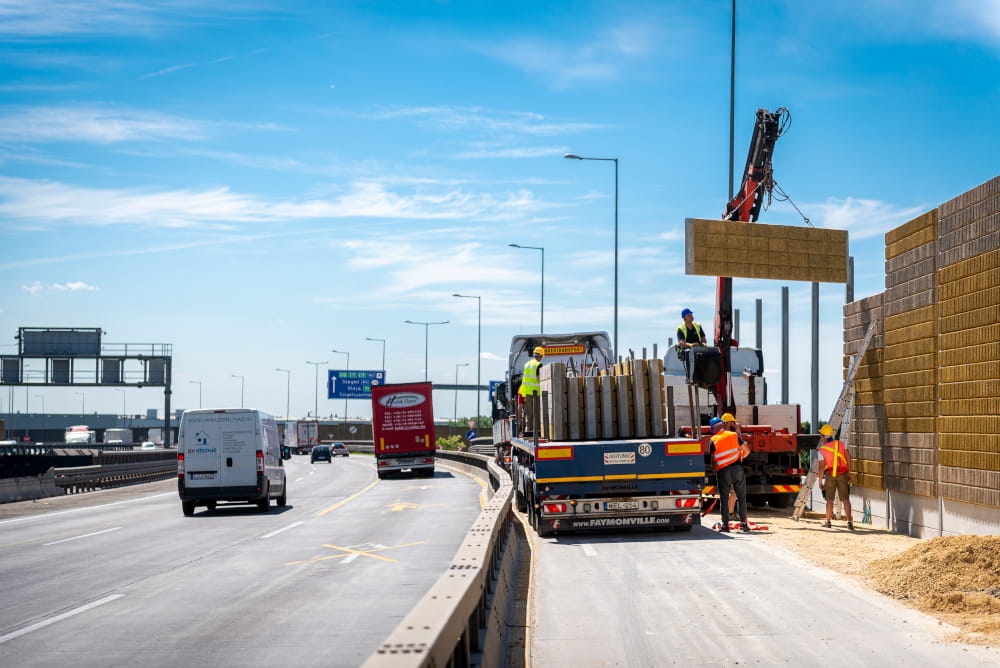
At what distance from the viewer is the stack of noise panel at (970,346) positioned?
14.3 m

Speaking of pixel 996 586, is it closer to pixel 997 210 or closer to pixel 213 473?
pixel 997 210

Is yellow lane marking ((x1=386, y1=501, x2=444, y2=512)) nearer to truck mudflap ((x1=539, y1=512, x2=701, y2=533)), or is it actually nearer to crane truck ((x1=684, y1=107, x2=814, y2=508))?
crane truck ((x1=684, y1=107, x2=814, y2=508))

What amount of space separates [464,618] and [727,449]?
42.4 feet

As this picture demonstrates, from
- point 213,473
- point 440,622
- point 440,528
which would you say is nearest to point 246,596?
point 440,622

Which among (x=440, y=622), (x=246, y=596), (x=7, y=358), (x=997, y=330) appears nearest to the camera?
(x=440, y=622)

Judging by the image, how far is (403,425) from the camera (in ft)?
151

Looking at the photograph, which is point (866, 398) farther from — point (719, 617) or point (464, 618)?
point (464, 618)

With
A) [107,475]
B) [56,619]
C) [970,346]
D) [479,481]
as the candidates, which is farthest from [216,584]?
[107,475]

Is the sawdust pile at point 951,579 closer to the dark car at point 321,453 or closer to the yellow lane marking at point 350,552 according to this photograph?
the yellow lane marking at point 350,552

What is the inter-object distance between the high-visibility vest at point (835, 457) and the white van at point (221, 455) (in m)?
12.8

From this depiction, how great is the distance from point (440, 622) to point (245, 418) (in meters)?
20.8

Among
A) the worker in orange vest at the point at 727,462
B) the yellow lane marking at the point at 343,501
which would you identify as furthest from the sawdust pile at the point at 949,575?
the yellow lane marking at the point at 343,501

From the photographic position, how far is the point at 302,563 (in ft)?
49.4

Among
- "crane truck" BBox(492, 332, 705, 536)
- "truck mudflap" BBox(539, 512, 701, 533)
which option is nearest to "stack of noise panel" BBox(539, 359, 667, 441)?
"crane truck" BBox(492, 332, 705, 536)
